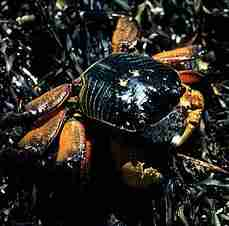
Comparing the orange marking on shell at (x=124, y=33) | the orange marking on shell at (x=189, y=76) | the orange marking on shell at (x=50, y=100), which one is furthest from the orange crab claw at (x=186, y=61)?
the orange marking on shell at (x=50, y=100)

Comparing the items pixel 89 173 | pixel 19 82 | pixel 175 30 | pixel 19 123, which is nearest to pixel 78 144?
pixel 89 173

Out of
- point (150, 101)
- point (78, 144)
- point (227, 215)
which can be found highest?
point (150, 101)

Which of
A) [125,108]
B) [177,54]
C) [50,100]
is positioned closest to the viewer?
[125,108]

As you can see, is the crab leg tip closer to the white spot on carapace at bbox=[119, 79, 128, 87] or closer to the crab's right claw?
the crab's right claw

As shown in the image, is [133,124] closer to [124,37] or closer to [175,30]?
[124,37]

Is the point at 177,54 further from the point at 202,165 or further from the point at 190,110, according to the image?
the point at 202,165

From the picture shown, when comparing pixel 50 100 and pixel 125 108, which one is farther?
pixel 50 100

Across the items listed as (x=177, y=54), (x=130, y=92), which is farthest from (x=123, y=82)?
(x=177, y=54)
